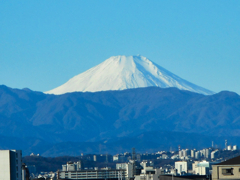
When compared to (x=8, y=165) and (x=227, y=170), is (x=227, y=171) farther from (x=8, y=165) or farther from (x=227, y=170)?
(x=8, y=165)

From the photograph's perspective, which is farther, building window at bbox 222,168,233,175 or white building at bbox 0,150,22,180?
white building at bbox 0,150,22,180

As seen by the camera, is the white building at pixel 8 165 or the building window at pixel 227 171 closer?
the building window at pixel 227 171

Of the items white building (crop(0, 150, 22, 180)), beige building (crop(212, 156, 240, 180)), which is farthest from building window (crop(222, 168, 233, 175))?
white building (crop(0, 150, 22, 180))

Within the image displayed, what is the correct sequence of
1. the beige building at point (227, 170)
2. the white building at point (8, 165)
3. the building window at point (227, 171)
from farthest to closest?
the white building at point (8, 165) < the building window at point (227, 171) < the beige building at point (227, 170)

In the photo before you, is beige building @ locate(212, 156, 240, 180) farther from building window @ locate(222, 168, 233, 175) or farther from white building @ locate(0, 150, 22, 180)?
white building @ locate(0, 150, 22, 180)

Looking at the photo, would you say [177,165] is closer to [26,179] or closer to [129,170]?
[129,170]

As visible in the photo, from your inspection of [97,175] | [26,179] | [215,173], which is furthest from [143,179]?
[97,175]

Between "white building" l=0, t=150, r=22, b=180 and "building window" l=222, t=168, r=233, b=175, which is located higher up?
"white building" l=0, t=150, r=22, b=180

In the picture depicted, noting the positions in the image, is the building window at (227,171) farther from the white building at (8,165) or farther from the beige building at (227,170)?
the white building at (8,165)

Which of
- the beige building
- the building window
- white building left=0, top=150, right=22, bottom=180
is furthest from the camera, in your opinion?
white building left=0, top=150, right=22, bottom=180

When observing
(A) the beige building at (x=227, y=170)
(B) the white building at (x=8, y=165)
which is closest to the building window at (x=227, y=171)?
(A) the beige building at (x=227, y=170)
